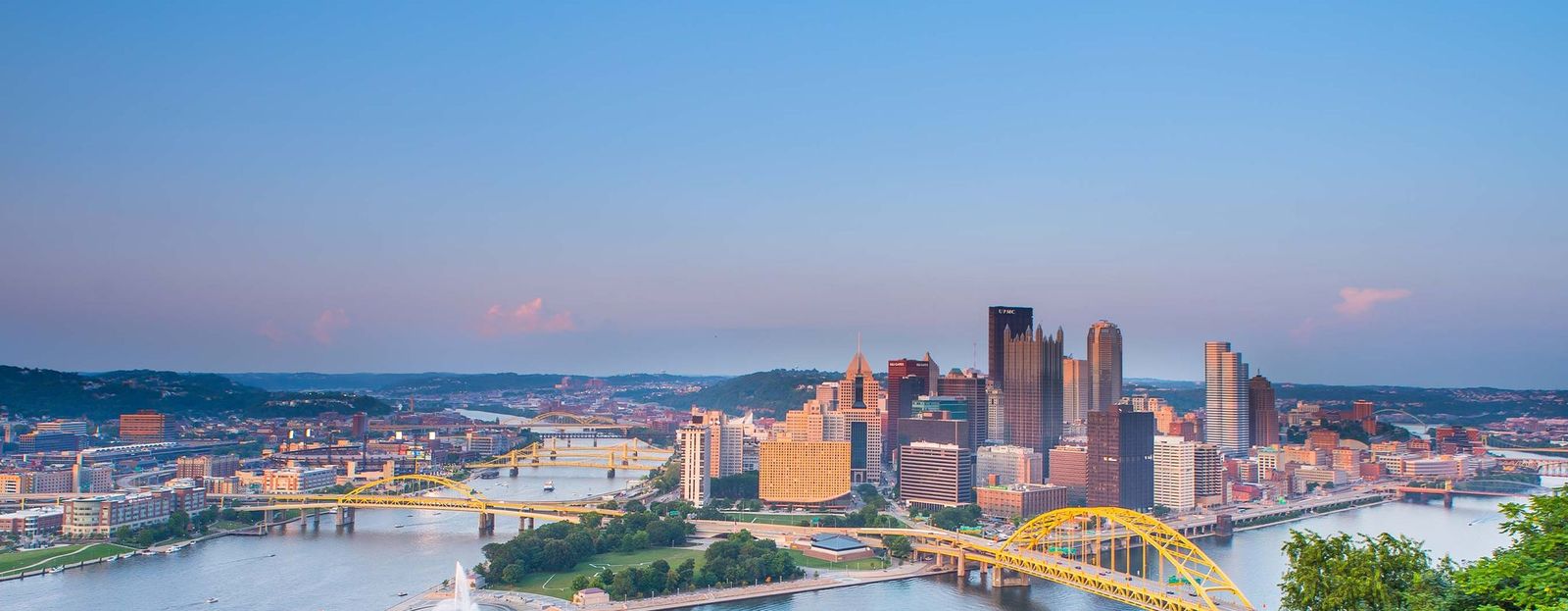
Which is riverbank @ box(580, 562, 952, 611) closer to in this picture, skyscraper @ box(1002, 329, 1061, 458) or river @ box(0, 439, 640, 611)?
river @ box(0, 439, 640, 611)

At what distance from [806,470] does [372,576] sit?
1433 cm

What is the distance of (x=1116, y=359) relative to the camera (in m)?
54.3

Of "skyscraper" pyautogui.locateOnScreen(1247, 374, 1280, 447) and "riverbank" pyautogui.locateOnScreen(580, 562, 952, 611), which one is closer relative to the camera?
"riverbank" pyautogui.locateOnScreen(580, 562, 952, 611)

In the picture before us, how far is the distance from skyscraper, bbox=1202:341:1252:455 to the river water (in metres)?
18.6

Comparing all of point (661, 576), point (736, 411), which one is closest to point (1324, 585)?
point (661, 576)

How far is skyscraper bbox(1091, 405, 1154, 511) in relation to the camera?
3167cm

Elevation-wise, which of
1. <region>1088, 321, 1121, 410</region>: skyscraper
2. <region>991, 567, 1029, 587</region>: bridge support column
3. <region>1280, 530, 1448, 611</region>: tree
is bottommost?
<region>991, 567, 1029, 587</region>: bridge support column

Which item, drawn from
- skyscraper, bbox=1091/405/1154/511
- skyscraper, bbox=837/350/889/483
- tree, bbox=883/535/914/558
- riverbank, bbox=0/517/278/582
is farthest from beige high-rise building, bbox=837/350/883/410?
riverbank, bbox=0/517/278/582

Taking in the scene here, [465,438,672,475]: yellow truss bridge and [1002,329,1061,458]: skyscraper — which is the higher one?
[1002,329,1061,458]: skyscraper

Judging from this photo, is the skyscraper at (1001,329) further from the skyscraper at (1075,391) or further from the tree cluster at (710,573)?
the tree cluster at (710,573)

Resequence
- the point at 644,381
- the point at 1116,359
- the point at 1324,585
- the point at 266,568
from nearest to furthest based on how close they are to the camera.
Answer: the point at 1324,585
the point at 266,568
the point at 1116,359
the point at 644,381

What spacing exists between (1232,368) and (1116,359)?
5598mm

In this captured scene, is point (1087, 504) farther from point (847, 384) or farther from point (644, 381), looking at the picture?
point (644, 381)

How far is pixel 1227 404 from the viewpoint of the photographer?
163 feet
